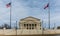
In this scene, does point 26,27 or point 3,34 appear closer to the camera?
point 3,34

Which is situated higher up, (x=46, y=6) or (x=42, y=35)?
(x=46, y=6)

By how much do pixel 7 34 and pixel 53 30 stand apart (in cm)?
296

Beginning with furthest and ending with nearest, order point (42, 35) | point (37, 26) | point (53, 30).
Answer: point (37, 26)
point (53, 30)
point (42, 35)

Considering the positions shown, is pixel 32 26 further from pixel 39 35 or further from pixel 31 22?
pixel 39 35

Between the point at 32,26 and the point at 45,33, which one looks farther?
the point at 32,26

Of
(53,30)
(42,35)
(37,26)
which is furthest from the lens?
(37,26)

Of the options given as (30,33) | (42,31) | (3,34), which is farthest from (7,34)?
(42,31)

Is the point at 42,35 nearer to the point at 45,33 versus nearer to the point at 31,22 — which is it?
the point at 45,33

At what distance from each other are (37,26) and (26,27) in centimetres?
84

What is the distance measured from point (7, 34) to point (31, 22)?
323 centimetres

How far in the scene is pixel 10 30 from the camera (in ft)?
36.8

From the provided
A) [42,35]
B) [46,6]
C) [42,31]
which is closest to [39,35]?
[42,35]

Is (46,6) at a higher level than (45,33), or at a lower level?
higher

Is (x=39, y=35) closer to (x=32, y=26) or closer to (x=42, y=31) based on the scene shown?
(x=42, y=31)
